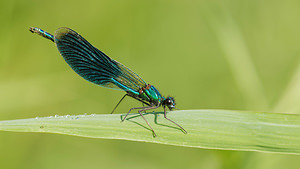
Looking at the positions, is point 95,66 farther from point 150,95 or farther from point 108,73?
point 150,95

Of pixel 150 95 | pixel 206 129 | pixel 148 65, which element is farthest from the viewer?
pixel 148 65

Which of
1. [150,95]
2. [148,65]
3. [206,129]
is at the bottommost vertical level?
[148,65]

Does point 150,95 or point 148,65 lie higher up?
point 150,95

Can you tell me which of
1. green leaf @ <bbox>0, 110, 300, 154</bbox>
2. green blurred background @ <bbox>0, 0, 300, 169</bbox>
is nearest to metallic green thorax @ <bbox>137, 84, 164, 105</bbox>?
green blurred background @ <bbox>0, 0, 300, 169</bbox>

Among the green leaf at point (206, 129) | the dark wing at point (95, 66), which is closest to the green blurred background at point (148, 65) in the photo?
the green leaf at point (206, 129)

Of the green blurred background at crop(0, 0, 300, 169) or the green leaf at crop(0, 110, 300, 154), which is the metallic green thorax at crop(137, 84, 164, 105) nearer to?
the green blurred background at crop(0, 0, 300, 169)

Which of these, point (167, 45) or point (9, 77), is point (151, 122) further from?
point (167, 45)

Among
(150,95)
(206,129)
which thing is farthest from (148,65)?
(206,129)

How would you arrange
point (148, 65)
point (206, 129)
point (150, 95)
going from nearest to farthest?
point (206, 129), point (150, 95), point (148, 65)
